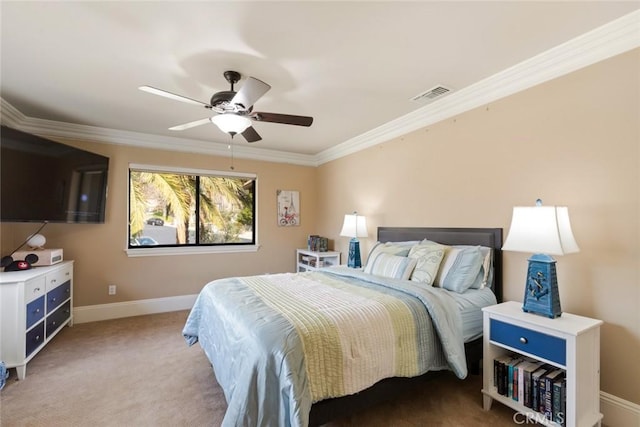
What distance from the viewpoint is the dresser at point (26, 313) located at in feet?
7.79

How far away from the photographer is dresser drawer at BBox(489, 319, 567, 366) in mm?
1703

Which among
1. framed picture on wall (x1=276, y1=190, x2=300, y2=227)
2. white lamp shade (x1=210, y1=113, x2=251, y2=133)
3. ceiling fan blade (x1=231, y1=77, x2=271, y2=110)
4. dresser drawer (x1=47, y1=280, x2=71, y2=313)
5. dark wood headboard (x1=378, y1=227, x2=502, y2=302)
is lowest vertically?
dresser drawer (x1=47, y1=280, x2=71, y2=313)

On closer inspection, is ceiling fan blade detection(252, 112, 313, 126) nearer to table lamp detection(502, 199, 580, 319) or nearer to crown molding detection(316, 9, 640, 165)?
crown molding detection(316, 9, 640, 165)

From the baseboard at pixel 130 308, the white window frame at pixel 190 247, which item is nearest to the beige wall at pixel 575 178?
the white window frame at pixel 190 247

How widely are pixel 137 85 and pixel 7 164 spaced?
1.32 meters

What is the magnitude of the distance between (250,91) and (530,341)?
238cm

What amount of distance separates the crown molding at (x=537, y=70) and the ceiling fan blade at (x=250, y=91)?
6.02ft

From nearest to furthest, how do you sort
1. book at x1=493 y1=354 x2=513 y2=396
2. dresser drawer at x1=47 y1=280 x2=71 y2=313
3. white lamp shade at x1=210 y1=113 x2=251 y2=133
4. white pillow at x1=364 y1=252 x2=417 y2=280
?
book at x1=493 y1=354 x2=513 y2=396 < white lamp shade at x1=210 y1=113 x2=251 y2=133 < white pillow at x1=364 y1=252 x2=417 y2=280 < dresser drawer at x1=47 y1=280 x2=71 y2=313

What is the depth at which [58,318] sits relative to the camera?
320 centimetres

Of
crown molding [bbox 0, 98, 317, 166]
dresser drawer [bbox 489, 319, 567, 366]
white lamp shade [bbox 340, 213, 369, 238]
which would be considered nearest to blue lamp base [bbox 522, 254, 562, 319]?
dresser drawer [bbox 489, 319, 567, 366]

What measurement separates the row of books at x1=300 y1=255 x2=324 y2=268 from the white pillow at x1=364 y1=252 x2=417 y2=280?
163 centimetres

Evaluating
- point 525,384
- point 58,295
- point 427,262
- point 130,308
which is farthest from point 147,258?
point 525,384

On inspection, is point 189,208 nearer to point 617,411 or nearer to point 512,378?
point 512,378

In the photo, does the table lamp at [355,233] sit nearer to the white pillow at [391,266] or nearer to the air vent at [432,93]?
the white pillow at [391,266]
